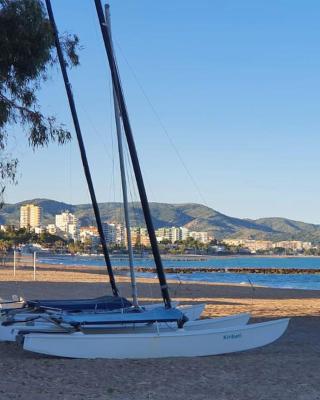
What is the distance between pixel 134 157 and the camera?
13.3 metres

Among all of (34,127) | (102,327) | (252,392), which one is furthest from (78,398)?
(34,127)

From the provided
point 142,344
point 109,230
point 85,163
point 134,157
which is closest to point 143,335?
point 142,344

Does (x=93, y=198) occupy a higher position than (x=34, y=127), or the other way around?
(x=34, y=127)

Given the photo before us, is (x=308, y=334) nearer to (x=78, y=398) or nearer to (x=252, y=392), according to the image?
(x=252, y=392)

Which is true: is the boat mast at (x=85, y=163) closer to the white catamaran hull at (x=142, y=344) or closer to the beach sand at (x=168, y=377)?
the beach sand at (x=168, y=377)

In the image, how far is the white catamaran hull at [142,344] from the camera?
34.9 feet

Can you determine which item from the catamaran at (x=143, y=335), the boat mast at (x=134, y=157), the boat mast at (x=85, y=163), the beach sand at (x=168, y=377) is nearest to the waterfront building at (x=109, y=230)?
the boat mast at (x=85, y=163)

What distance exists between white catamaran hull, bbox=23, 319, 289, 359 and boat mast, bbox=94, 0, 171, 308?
1.47 metres

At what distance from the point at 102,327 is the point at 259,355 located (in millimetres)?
2645

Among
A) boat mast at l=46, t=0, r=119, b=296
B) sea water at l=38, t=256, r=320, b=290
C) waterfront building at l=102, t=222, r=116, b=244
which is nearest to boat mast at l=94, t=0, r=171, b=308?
boat mast at l=46, t=0, r=119, b=296

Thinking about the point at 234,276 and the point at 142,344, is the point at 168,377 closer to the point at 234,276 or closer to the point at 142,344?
the point at 142,344

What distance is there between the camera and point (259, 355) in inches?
456

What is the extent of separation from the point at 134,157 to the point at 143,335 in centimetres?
374

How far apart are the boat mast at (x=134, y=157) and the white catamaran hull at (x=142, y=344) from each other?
147cm
